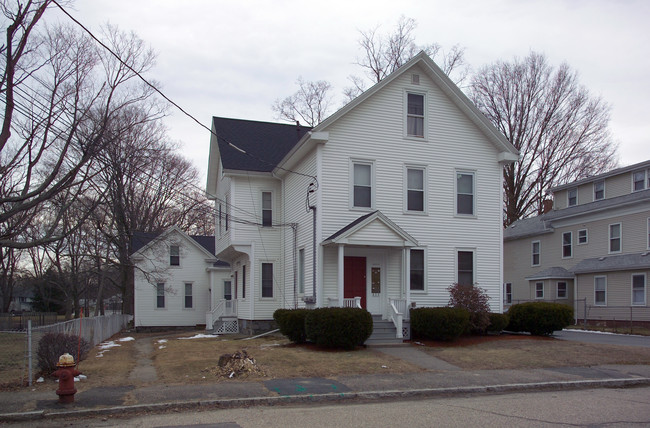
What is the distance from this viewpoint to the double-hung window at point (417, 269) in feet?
69.0

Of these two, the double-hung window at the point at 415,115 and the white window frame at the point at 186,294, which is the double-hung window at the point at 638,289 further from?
the white window frame at the point at 186,294

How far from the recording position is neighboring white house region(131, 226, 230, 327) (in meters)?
35.5

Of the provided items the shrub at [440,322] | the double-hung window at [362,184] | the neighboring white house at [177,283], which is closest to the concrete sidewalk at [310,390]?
the shrub at [440,322]

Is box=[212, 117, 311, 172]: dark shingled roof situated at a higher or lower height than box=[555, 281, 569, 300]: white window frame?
higher

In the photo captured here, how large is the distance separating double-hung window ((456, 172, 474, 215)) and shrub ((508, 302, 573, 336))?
4009 millimetres

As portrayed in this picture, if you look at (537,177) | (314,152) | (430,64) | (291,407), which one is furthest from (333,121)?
(537,177)

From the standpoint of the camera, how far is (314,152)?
811 inches

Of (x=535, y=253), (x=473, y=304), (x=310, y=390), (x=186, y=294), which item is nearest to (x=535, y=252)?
(x=535, y=253)

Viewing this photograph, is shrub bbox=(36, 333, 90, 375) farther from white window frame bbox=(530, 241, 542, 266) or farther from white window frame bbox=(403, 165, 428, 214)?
white window frame bbox=(530, 241, 542, 266)

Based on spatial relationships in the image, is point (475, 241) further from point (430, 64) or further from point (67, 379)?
point (67, 379)

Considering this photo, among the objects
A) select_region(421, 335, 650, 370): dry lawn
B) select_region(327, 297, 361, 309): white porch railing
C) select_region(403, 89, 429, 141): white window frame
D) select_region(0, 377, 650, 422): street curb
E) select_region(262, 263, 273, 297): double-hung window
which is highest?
select_region(403, 89, 429, 141): white window frame

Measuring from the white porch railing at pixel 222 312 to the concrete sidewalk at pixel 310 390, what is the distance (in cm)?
1448

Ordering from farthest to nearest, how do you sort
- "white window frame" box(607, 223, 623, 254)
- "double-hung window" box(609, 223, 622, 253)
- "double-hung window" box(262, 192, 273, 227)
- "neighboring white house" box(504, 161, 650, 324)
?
"double-hung window" box(609, 223, 622, 253) → "white window frame" box(607, 223, 623, 254) → "neighboring white house" box(504, 161, 650, 324) → "double-hung window" box(262, 192, 273, 227)

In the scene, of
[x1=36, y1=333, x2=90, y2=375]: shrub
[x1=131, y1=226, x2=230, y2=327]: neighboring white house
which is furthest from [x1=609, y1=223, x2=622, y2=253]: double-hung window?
[x1=36, y1=333, x2=90, y2=375]: shrub
